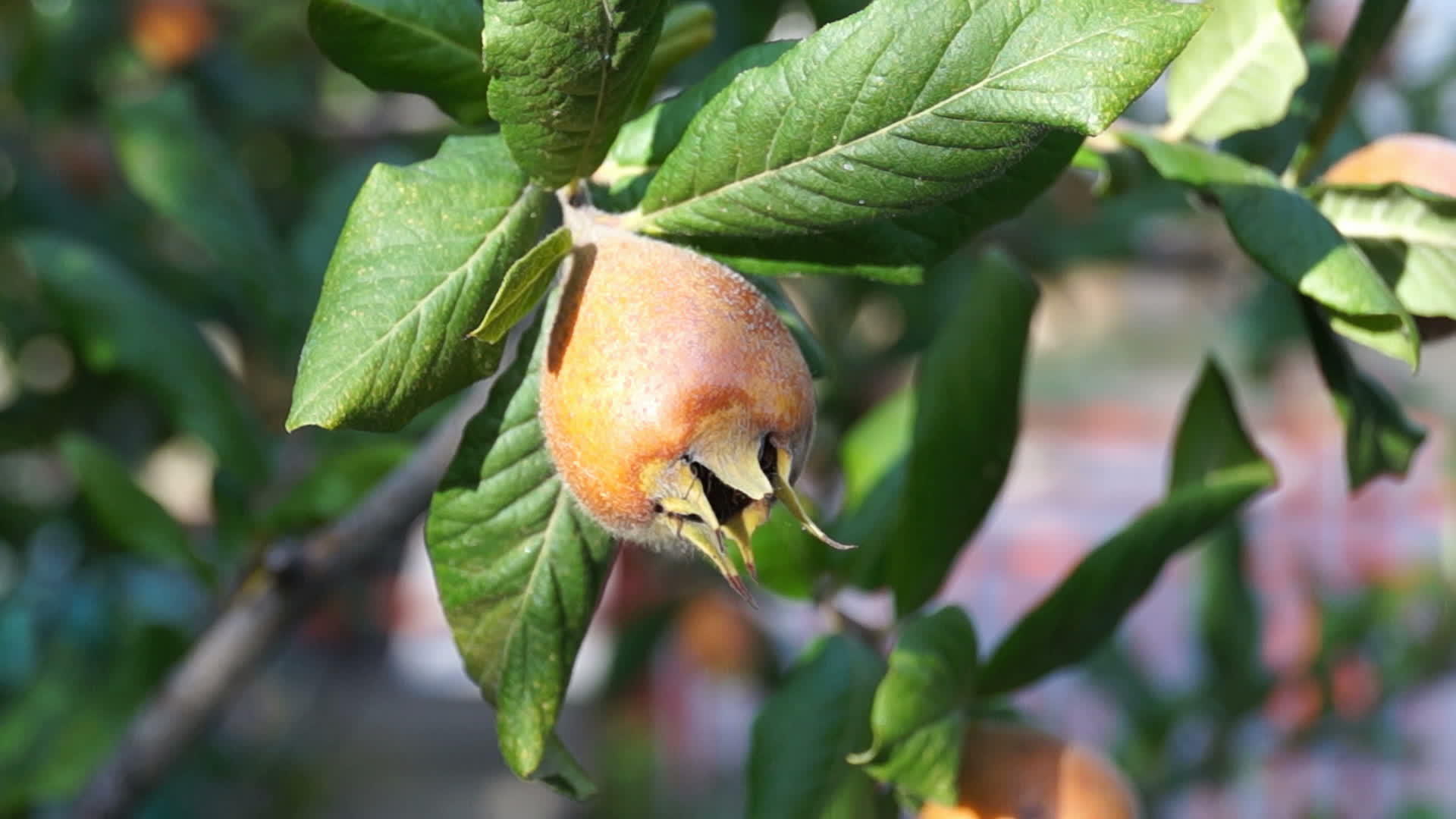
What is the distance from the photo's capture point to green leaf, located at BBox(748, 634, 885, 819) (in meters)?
0.90

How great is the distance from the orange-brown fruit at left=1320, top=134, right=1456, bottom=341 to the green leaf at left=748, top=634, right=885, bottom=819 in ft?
1.49

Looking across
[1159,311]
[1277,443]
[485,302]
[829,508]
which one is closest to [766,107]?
[485,302]

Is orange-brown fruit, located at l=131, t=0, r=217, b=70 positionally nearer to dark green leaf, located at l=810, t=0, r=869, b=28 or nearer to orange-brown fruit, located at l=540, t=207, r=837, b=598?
dark green leaf, located at l=810, t=0, r=869, b=28

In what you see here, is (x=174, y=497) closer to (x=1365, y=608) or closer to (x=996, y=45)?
(x=1365, y=608)

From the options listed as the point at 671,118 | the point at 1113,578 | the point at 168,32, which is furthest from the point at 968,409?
the point at 168,32

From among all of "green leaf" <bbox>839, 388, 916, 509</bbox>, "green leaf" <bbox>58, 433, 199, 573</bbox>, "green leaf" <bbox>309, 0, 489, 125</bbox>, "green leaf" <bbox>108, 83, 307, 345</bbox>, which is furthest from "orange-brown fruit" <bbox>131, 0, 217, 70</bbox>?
"green leaf" <bbox>309, 0, 489, 125</bbox>

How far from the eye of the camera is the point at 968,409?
1014mm

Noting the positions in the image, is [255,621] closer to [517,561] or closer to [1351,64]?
[517,561]

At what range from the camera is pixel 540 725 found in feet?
2.47

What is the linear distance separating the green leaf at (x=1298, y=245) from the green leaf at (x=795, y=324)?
248 millimetres

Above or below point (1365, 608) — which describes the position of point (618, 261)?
above

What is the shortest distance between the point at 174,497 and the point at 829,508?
4.17 m

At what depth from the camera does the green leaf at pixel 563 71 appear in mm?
609

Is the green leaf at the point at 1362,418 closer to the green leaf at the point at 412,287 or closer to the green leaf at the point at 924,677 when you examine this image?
the green leaf at the point at 924,677
